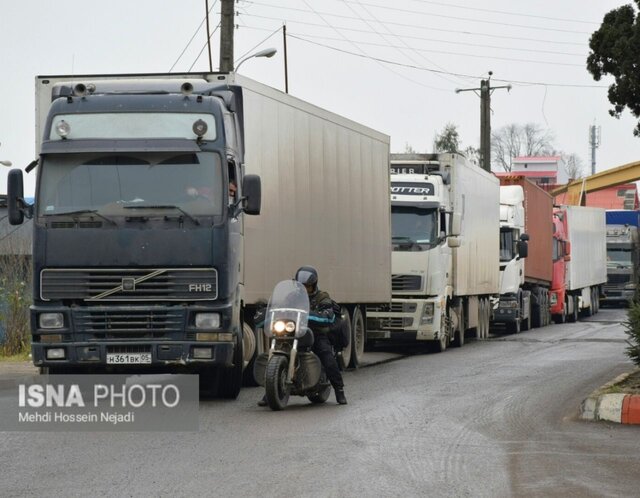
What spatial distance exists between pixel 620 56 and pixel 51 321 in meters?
13.4

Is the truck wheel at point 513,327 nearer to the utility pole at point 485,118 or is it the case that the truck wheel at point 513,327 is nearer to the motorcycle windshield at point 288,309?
the utility pole at point 485,118

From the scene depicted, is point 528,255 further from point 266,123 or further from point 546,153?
point 546,153

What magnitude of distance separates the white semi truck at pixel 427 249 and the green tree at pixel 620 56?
11.1 ft

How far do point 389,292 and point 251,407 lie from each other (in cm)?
907

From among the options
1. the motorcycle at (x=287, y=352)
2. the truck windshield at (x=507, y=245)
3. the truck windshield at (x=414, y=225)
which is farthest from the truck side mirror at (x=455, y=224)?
the motorcycle at (x=287, y=352)

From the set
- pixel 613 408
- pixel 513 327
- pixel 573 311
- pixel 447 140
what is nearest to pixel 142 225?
pixel 613 408

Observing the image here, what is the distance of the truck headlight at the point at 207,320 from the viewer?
47.9 feet

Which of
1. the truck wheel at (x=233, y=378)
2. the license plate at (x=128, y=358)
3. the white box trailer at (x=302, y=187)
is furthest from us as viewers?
the white box trailer at (x=302, y=187)

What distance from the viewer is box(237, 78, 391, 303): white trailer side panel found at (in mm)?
16734

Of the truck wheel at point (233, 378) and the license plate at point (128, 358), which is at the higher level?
the license plate at point (128, 358)

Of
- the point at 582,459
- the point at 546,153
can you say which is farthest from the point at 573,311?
the point at 546,153

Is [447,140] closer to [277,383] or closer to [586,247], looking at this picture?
[586,247]

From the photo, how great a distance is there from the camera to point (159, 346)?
47.5 feet

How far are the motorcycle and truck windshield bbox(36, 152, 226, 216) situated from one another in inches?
50.4
